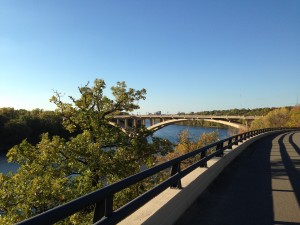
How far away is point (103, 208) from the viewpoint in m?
3.63

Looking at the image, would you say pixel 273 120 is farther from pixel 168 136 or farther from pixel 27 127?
pixel 27 127

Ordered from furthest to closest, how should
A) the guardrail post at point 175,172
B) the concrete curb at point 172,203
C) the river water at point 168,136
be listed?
the river water at point 168,136, the guardrail post at point 175,172, the concrete curb at point 172,203

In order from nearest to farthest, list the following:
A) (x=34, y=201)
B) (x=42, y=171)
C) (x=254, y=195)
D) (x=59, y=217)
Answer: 1. (x=59, y=217)
2. (x=254, y=195)
3. (x=34, y=201)
4. (x=42, y=171)

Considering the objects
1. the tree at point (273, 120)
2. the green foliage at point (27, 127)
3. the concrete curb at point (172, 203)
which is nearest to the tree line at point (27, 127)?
the green foliage at point (27, 127)

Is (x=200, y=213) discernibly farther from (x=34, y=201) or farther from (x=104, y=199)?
(x=34, y=201)

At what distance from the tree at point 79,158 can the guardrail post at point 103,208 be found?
32.2ft

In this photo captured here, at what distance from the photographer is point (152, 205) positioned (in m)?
5.07

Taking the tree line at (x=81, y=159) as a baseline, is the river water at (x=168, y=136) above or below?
below

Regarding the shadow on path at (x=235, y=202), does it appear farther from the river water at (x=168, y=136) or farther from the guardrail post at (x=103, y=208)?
the river water at (x=168, y=136)

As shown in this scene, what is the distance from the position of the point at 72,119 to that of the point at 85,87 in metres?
2.11

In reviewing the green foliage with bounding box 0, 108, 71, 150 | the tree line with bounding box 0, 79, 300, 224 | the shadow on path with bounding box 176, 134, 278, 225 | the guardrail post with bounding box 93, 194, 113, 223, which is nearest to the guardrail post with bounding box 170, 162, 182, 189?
the shadow on path with bounding box 176, 134, 278, 225

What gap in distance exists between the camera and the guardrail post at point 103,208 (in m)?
3.60

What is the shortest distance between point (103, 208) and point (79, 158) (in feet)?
46.3

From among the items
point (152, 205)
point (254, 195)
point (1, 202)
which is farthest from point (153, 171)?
point (1, 202)
